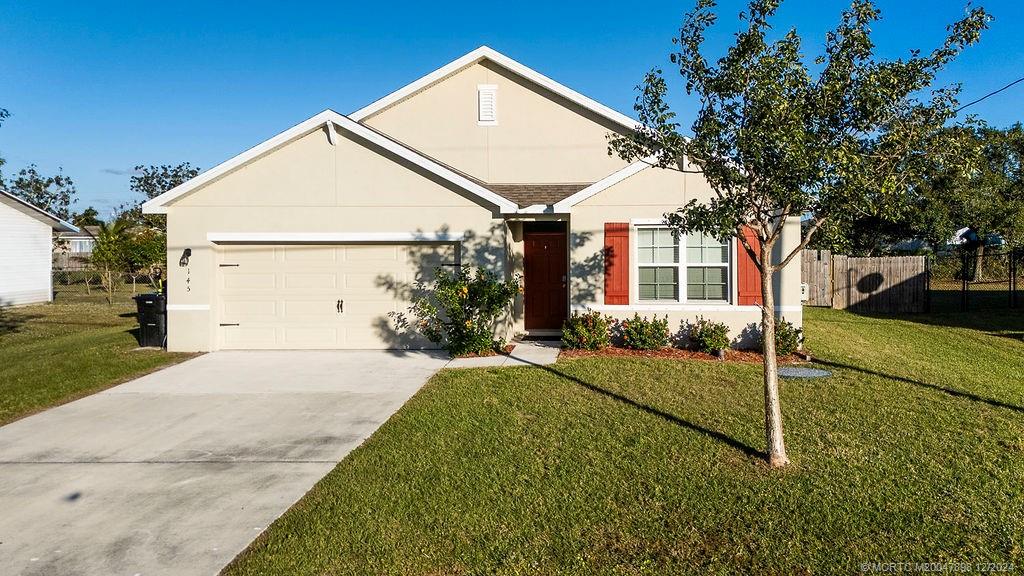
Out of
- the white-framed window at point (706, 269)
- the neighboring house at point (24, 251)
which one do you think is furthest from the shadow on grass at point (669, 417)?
the neighboring house at point (24, 251)

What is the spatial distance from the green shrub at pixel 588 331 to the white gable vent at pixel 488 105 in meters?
5.42

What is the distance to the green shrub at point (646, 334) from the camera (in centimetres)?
1084

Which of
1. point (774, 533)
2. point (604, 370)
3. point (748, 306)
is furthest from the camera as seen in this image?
point (748, 306)

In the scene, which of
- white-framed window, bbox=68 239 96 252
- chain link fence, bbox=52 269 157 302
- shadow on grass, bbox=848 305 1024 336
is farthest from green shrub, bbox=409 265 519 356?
white-framed window, bbox=68 239 96 252

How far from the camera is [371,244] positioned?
38.1 ft

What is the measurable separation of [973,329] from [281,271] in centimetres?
1495

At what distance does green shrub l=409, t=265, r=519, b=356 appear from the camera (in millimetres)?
10688

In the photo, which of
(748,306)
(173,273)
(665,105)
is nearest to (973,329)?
(748,306)

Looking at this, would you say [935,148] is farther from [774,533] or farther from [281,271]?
[281,271]

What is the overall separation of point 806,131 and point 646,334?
20.2ft

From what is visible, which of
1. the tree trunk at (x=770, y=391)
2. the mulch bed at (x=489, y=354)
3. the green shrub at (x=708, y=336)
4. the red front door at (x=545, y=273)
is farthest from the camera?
the red front door at (x=545, y=273)

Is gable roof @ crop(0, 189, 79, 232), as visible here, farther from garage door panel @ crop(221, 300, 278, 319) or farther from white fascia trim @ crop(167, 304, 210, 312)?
garage door panel @ crop(221, 300, 278, 319)

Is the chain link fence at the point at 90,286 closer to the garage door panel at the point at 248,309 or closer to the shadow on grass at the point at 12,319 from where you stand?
the shadow on grass at the point at 12,319

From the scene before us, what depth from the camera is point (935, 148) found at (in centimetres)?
500
